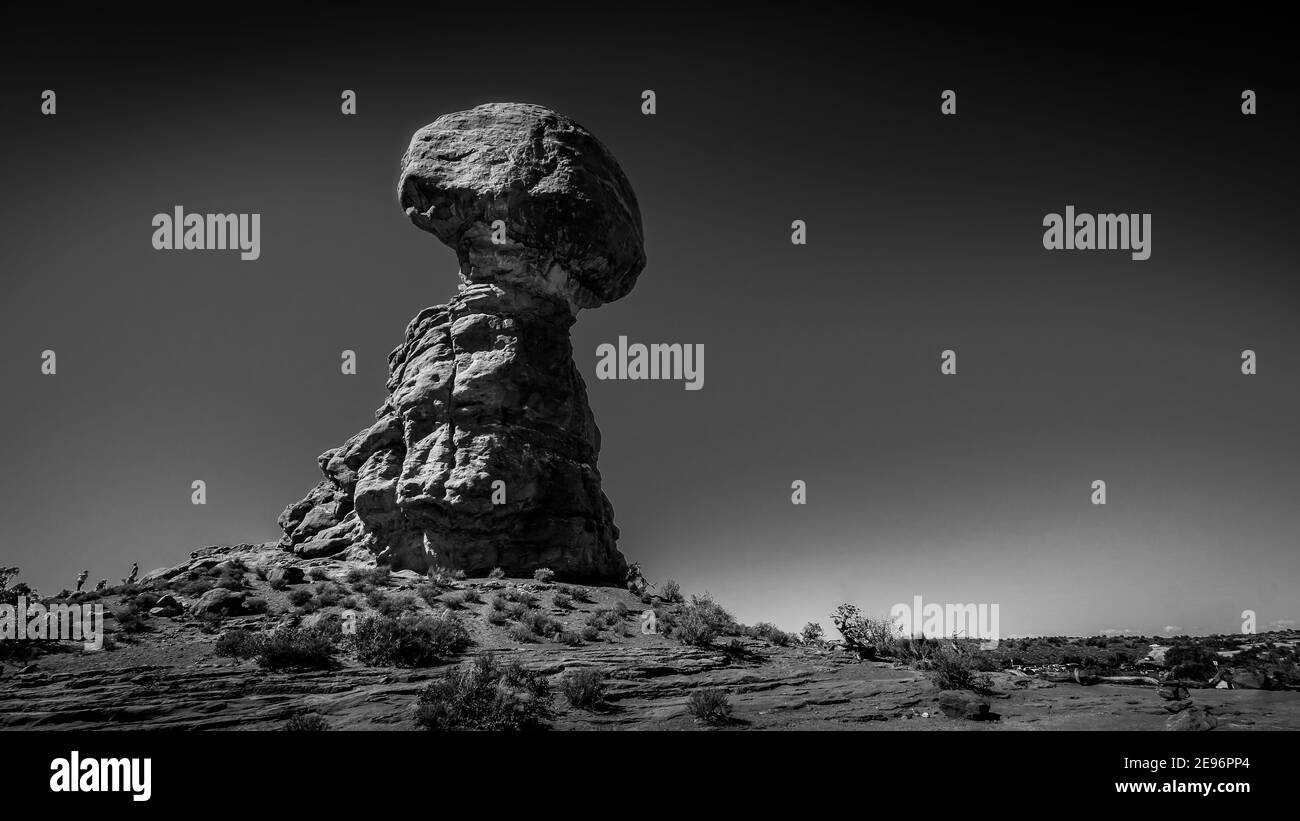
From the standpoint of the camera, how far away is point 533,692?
44.5 feet

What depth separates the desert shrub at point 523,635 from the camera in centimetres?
1817

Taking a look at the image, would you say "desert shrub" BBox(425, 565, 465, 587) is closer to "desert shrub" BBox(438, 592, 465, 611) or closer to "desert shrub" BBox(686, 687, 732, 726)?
"desert shrub" BBox(438, 592, 465, 611)

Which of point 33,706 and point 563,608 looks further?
point 563,608

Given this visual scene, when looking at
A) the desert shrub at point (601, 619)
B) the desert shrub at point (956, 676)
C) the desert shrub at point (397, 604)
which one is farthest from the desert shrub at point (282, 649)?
the desert shrub at point (956, 676)

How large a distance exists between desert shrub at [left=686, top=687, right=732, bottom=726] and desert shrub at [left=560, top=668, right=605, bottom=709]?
2.14 meters

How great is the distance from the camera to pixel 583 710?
13.2 m

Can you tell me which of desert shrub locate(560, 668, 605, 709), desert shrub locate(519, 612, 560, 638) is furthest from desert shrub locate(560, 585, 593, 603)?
desert shrub locate(560, 668, 605, 709)

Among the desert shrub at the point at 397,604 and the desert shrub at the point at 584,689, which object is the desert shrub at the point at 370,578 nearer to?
the desert shrub at the point at 397,604

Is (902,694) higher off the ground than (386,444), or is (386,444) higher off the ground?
(386,444)

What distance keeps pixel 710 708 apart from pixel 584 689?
2883mm

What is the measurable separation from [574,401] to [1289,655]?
3003 centimetres
